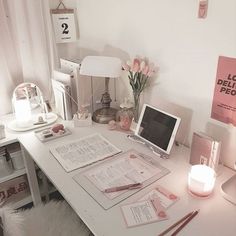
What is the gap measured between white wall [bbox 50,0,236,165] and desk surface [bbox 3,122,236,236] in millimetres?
235

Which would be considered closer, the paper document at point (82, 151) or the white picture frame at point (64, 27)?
the paper document at point (82, 151)

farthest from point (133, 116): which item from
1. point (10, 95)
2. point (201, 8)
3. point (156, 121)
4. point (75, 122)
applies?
point (10, 95)

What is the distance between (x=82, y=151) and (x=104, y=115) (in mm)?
360

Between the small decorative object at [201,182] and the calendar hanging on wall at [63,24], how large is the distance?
128 centimetres

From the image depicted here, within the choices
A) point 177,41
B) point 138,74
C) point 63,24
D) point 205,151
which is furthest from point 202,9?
point 63,24

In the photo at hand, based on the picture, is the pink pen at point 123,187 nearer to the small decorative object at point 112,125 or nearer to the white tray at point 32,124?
the small decorative object at point 112,125

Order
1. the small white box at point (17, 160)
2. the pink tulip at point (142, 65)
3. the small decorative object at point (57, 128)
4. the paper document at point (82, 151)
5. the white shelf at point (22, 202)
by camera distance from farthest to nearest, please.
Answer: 1. the white shelf at point (22, 202)
2. the small white box at point (17, 160)
3. the small decorative object at point (57, 128)
4. the pink tulip at point (142, 65)
5. the paper document at point (82, 151)

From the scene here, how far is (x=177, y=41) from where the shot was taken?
119 centimetres

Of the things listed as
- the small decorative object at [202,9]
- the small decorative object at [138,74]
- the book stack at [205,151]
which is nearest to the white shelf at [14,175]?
the small decorative object at [138,74]

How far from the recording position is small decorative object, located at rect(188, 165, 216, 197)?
954 mm

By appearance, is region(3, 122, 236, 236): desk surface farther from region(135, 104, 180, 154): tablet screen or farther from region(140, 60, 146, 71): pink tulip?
region(140, 60, 146, 71): pink tulip

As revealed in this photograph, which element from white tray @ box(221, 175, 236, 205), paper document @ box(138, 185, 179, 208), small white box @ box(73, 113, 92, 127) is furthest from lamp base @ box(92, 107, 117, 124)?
white tray @ box(221, 175, 236, 205)

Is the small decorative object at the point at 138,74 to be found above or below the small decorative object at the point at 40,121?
above

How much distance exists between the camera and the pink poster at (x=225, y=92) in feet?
3.35
